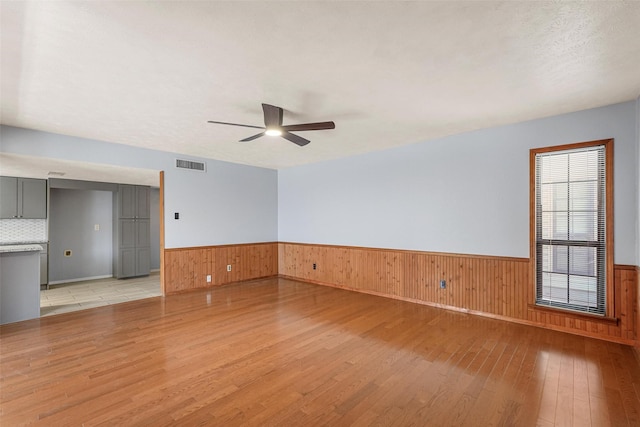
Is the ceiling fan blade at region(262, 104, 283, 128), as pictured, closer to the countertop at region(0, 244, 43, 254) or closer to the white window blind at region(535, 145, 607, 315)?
the white window blind at region(535, 145, 607, 315)

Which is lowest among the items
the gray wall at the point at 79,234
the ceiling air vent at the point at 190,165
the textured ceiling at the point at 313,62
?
the gray wall at the point at 79,234

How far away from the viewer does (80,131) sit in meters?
4.21

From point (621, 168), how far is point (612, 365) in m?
2.06

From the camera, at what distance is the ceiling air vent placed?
5.64 m

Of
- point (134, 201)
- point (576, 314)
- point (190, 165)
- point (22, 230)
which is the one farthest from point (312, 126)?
point (22, 230)

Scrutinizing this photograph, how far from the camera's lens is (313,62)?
7.94 feet

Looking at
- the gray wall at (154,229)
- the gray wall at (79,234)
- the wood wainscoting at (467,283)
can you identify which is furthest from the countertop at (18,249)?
the wood wainscoting at (467,283)

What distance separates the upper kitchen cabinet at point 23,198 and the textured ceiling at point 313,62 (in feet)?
9.81

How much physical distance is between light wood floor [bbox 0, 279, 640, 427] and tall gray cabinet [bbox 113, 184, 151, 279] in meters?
3.04

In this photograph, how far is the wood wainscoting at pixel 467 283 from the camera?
3.29 meters

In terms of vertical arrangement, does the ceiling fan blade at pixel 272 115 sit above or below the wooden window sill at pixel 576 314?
above

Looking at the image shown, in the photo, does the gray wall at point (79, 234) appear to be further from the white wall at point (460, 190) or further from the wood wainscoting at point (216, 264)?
the white wall at point (460, 190)

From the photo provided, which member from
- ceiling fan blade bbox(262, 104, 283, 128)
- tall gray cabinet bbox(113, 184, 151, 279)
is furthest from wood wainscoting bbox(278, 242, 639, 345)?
tall gray cabinet bbox(113, 184, 151, 279)

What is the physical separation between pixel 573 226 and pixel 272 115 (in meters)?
3.78
